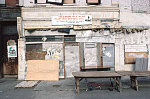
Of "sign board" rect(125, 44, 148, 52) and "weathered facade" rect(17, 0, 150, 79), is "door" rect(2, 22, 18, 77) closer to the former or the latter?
"weathered facade" rect(17, 0, 150, 79)

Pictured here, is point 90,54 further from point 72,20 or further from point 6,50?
point 6,50

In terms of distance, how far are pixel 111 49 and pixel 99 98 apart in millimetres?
4815

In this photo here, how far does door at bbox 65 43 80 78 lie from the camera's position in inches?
399

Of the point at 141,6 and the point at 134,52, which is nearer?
the point at 134,52

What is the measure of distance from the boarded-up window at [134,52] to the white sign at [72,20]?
3288mm

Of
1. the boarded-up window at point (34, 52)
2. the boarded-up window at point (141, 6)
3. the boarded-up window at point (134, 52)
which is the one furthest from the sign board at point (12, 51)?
the boarded-up window at point (141, 6)

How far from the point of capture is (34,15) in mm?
10016

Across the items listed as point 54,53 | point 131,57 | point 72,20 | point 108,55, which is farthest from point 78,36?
point 131,57

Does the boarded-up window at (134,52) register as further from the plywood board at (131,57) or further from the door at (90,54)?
the door at (90,54)

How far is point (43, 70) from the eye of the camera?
9516 millimetres

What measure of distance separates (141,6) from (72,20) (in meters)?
5.10

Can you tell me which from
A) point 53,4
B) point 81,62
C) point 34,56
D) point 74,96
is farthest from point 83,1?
point 74,96

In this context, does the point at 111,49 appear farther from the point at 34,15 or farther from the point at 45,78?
the point at 34,15

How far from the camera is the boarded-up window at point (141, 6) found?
10.7m
